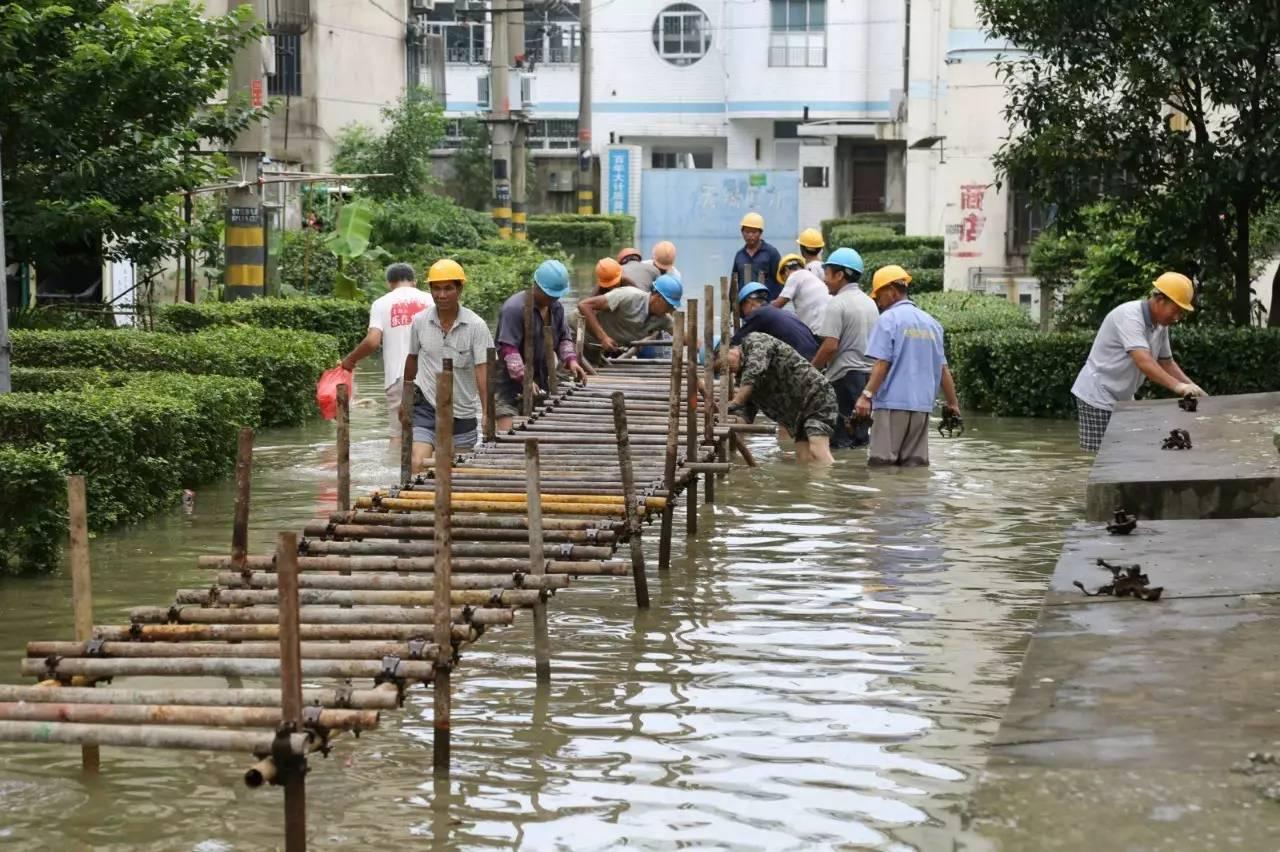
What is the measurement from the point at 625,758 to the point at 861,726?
0.99m

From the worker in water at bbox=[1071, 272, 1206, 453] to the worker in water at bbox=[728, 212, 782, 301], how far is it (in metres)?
5.63

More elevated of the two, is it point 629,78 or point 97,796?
point 629,78

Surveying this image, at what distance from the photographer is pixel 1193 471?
9.05 metres

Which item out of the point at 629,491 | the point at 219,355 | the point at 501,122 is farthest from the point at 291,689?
the point at 501,122

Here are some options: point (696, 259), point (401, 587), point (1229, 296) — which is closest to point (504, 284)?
point (1229, 296)

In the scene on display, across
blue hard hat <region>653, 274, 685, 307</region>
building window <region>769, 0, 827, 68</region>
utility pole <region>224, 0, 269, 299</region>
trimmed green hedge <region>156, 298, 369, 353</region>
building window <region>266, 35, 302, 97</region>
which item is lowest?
trimmed green hedge <region>156, 298, 369, 353</region>

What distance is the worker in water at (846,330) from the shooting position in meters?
14.1

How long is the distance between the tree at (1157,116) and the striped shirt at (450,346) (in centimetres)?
739

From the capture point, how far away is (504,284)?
30.8 metres

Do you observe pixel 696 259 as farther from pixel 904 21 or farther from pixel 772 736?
pixel 772 736

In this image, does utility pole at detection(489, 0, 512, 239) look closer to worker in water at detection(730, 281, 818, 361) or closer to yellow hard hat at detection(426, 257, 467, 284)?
worker in water at detection(730, 281, 818, 361)

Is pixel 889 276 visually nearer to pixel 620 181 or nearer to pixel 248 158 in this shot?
pixel 248 158

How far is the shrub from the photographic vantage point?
32.3ft

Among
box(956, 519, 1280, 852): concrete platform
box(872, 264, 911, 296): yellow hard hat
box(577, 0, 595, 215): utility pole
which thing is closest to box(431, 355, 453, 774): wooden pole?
box(956, 519, 1280, 852): concrete platform
